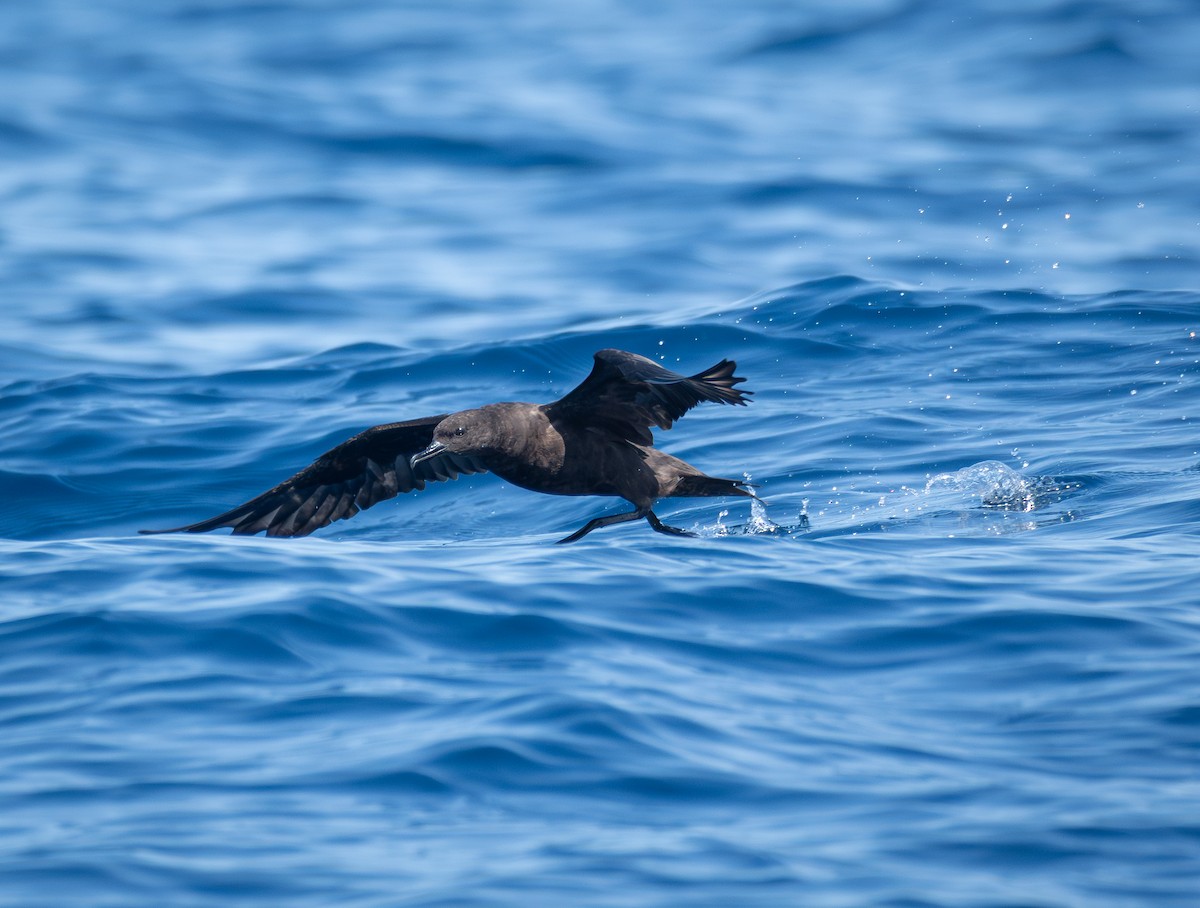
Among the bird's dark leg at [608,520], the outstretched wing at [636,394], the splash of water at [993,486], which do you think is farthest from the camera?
the splash of water at [993,486]

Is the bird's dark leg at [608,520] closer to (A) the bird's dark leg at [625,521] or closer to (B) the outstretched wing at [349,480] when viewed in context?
(A) the bird's dark leg at [625,521]

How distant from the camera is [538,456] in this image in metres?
7.03

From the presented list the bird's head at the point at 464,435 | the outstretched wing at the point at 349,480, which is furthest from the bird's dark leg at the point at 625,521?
the bird's head at the point at 464,435

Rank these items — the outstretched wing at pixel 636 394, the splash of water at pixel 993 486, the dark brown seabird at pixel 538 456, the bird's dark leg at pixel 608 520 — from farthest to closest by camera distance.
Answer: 1. the splash of water at pixel 993 486
2. the bird's dark leg at pixel 608 520
3. the dark brown seabird at pixel 538 456
4. the outstretched wing at pixel 636 394

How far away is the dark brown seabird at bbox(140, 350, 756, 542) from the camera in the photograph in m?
6.85

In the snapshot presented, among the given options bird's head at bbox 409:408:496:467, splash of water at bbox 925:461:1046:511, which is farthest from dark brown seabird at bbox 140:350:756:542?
splash of water at bbox 925:461:1046:511

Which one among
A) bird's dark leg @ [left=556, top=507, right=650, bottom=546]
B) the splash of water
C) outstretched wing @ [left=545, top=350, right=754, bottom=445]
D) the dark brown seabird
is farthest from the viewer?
the splash of water

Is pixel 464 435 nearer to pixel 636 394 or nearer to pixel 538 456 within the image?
pixel 538 456

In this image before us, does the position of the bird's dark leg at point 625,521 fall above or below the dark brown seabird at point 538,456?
below

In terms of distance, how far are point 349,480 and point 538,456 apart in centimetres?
136

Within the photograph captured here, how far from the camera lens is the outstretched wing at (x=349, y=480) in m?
7.54

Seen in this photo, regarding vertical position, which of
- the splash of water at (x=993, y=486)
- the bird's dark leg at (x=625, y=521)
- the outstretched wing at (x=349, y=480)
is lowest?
the splash of water at (x=993, y=486)

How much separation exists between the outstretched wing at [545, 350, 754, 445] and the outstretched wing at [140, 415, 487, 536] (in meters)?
0.73

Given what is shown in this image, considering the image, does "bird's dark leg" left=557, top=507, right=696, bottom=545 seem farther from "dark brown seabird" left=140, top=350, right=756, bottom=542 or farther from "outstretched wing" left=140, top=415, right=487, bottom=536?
"outstretched wing" left=140, top=415, right=487, bottom=536
